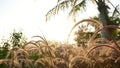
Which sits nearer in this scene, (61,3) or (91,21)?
(91,21)

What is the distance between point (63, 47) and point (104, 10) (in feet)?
35.0

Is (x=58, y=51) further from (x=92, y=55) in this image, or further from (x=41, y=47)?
(x=92, y=55)

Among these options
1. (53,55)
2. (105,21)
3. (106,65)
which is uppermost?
(105,21)

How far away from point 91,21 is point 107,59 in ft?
1.34

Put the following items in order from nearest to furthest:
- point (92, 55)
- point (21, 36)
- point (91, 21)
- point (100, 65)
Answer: point (91, 21) → point (100, 65) → point (92, 55) → point (21, 36)

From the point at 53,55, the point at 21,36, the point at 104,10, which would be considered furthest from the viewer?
the point at 21,36

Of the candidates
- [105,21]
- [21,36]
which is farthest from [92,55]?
[21,36]

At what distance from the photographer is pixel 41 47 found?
3068 millimetres

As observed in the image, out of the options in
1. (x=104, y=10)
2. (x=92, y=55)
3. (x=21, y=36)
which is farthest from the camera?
(x=21, y=36)

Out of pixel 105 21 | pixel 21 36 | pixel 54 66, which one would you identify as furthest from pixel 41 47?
pixel 21 36

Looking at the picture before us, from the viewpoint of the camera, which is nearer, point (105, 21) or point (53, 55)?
point (53, 55)

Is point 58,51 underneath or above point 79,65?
above

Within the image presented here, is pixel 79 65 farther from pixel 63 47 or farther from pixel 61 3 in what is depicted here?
pixel 61 3

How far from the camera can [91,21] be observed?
1.97 m
